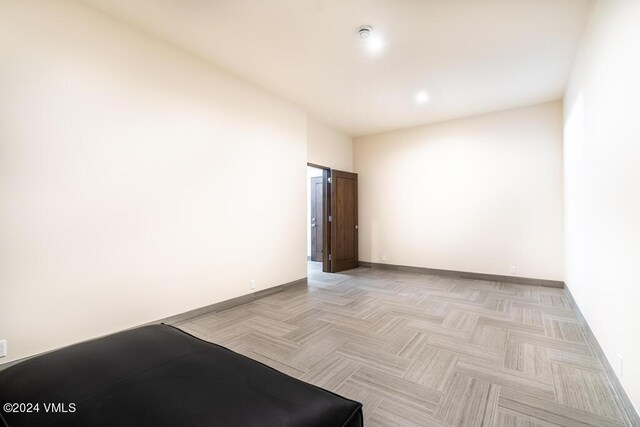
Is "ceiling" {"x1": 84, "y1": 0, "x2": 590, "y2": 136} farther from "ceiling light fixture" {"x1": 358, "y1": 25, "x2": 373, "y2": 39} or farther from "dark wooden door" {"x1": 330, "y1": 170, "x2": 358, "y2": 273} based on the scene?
"dark wooden door" {"x1": 330, "y1": 170, "x2": 358, "y2": 273}

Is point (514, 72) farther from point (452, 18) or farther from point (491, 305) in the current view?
point (491, 305)

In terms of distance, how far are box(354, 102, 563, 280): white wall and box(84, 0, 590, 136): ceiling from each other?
0.75 m

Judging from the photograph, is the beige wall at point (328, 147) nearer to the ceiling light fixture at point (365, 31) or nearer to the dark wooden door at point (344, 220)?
the dark wooden door at point (344, 220)

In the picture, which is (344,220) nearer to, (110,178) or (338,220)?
(338,220)

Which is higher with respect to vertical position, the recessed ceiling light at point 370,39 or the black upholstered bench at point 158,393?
the recessed ceiling light at point 370,39

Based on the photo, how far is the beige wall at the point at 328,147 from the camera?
19.3 ft

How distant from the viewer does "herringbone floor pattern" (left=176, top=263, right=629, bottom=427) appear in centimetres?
190

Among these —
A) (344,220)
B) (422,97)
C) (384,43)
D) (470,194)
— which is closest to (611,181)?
(384,43)

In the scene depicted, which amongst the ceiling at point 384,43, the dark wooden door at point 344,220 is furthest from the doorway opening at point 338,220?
the ceiling at point 384,43

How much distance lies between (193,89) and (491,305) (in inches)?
195

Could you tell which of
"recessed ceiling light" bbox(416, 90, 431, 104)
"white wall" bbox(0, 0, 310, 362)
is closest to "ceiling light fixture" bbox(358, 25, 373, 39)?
"recessed ceiling light" bbox(416, 90, 431, 104)

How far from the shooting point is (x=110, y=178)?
9.30 ft

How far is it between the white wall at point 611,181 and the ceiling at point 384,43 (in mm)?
501

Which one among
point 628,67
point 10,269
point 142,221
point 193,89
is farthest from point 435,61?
point 10,269
